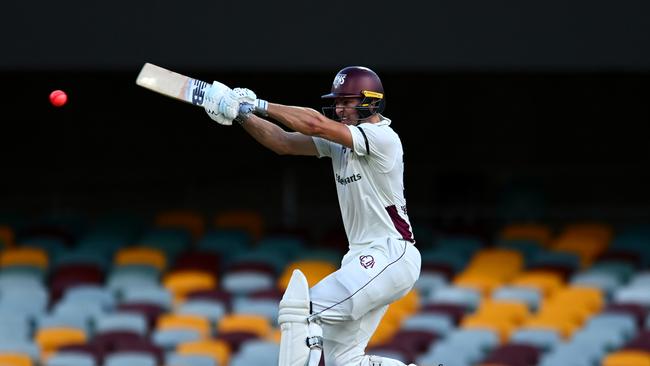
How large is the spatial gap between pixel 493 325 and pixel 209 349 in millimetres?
2411

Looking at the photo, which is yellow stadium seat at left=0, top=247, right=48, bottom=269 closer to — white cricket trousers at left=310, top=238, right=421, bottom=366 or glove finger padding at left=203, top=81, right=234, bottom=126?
white cricket trousers at left=310, top=238, right=421, bottom=366

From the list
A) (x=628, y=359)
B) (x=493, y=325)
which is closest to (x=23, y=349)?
(x=493, y=325)

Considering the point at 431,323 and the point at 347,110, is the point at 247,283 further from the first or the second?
the point at 347,110

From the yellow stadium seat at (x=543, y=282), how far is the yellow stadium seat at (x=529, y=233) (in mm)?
1041

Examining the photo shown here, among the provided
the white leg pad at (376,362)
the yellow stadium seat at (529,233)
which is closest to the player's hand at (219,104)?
the white leg pad at (376,362)

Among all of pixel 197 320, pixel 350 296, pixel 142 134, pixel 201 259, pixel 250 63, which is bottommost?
pixel 350 296

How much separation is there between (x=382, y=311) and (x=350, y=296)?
31 cm

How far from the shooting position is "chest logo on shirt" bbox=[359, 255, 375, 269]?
6.23 meters

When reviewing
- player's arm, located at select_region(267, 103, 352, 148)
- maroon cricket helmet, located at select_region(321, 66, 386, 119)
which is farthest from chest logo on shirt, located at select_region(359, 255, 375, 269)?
maroon cricket helmet, located at select_region(321, 66, 386, 119)

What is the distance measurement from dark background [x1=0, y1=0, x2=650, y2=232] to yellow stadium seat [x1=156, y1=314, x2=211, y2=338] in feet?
9.74

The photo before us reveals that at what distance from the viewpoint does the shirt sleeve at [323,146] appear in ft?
21.4

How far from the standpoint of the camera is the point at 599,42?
12953 mm

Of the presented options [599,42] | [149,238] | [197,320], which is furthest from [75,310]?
[599,42]

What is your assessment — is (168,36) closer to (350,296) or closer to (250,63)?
(250,63)
